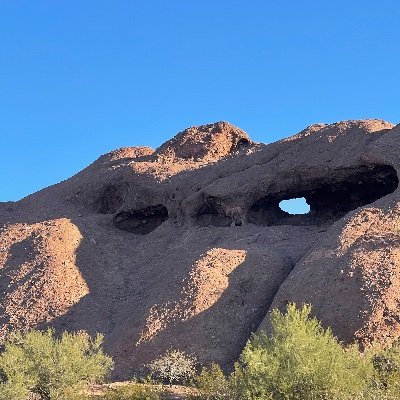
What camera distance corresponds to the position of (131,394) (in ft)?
45.1

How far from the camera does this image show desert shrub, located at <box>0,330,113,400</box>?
46.5 ft

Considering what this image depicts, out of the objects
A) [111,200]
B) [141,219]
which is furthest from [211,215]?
[111,200]

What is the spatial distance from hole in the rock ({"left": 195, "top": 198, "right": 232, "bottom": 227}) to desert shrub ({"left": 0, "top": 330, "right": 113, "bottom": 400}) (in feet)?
42.0

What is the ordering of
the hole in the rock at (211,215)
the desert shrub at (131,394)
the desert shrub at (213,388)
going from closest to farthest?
the desert shrub at (213,388) → the desert shrub at (131,394) → the hole in the rock at (211,215)

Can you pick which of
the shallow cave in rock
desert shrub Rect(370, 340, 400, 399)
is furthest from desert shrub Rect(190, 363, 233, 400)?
the shallow cave in rock

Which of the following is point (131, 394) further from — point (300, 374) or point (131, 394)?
point (300, 374)

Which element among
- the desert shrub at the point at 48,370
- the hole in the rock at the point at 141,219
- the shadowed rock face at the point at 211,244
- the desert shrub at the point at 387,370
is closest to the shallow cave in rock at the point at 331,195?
the shadowed rock face at the point at 211,244

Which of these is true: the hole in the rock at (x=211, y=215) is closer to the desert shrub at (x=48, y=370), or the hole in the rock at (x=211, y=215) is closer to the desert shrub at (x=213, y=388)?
the desert shrub at (x=48, y=370)

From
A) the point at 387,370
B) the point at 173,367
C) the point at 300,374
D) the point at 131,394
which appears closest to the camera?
the point at 300,374

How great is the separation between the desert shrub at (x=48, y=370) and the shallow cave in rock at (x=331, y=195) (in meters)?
13.6

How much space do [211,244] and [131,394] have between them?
11.8 meters

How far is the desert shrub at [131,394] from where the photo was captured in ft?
44.6

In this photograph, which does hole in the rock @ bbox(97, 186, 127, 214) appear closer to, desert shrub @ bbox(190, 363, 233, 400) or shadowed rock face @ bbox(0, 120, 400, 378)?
shadowed rock face @ bbox(0, 120, 400, 378)

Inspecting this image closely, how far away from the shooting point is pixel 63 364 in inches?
588
